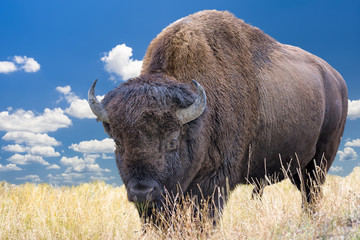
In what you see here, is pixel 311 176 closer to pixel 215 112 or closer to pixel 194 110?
pixel 215 112

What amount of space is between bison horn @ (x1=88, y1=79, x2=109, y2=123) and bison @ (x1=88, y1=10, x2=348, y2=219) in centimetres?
1

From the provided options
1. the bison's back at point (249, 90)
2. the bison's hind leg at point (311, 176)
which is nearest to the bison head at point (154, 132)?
the bison's back at point (249, 90)

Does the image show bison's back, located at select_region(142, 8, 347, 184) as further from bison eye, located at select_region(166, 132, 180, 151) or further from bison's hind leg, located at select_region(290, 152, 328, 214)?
bison eye, located at select_region(166, 132, 180, 151)

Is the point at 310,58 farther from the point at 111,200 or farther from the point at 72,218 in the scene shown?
the point at 72,218

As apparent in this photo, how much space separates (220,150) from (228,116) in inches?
19.0

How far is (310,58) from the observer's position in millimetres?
7773

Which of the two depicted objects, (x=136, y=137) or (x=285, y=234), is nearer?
(x=285, y=234)

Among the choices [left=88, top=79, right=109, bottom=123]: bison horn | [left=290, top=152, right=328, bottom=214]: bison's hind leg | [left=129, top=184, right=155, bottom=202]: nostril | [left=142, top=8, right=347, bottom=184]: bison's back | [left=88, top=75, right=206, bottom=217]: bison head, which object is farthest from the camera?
[left=290, top=152, right=328, bottom=214]: bison's hind leg

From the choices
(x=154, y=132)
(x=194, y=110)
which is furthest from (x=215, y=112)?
(x=154, y=132)

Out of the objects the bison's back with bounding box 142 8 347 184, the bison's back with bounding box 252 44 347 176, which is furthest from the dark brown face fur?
the bison's back with bounding box 252 44 347 176

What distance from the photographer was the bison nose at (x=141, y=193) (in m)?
4.11

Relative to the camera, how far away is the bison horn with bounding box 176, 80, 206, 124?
4527mm

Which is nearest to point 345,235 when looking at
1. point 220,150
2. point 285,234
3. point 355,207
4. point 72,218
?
point 285,234

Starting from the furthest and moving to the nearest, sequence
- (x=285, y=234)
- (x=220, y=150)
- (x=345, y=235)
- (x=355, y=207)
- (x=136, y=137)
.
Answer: (x=220, y=150) < (x=355, y=207) < (x=136, y=137) < (x=285, y=234) < (x=345, y=235)
